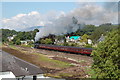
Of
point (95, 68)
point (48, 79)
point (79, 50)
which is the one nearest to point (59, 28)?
point (79, 50)

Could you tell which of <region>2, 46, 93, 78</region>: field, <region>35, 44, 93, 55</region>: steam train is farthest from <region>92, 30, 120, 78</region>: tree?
<region>35, 44, 93, 55</region>: steam train

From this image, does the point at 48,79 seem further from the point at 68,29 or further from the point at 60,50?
the point at 68,29

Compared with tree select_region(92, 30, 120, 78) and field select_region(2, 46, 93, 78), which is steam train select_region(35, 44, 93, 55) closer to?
field select_region(2, 46, 93, 78)

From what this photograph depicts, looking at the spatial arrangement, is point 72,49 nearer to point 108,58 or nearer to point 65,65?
point 65,65

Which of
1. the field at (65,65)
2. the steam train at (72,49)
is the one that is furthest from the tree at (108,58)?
the steam train at (72,49)

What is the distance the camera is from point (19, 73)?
909 cm

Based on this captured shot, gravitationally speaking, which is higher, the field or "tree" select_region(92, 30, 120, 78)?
"tree" select_region(92, 30, 120, 78)

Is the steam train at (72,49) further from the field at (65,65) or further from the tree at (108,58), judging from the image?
the tree at (108,58)

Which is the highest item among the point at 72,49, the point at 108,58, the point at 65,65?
the point at 108,58

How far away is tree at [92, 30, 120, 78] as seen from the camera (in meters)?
9.82

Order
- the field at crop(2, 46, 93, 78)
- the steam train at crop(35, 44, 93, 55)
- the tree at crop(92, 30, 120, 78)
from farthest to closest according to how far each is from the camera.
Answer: the steam train at crop(35, 44, 93, 55), the field at crop(2, 46, 93, 78), the tree at crop(92, 30, 120, 78)

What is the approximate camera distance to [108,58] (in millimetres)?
10266

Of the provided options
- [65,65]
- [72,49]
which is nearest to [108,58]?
[65,65]

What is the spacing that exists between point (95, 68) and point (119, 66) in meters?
1.79
